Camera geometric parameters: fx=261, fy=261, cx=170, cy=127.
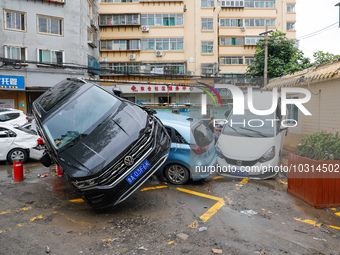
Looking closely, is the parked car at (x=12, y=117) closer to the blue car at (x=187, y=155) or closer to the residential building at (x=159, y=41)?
the blue car at (x=187, y=155)

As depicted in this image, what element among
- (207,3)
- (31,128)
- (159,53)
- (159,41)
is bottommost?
(31,128)

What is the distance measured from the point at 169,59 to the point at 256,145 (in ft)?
71.8

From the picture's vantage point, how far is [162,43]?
90.0ft

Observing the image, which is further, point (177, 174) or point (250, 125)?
point (250, 125)

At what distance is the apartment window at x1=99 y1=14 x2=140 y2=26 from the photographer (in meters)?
27.1

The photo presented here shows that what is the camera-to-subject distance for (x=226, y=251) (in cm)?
363

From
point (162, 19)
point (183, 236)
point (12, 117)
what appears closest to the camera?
point (183, 236)

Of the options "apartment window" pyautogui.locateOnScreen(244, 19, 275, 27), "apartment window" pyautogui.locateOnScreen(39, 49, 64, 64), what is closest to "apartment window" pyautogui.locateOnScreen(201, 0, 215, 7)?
"apartment window" pyautogui.locateOnScreen(244, 19, 275, 27)

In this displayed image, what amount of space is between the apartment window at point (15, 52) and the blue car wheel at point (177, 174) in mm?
17464

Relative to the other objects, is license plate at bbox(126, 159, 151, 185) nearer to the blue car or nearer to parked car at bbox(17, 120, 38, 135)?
the blue car

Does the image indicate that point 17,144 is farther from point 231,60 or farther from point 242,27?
point 242,27

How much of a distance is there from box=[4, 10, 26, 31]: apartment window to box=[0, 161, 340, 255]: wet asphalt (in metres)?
16.7

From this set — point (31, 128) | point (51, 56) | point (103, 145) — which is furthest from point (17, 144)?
point (51, 56)

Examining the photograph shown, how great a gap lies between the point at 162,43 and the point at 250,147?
22563 mm
